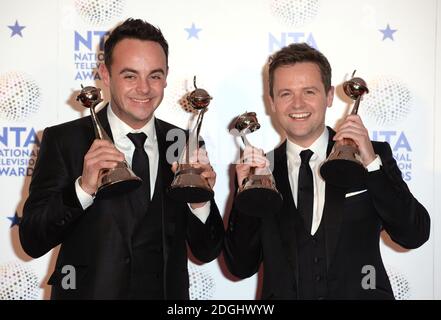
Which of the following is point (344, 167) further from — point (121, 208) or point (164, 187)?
point (121, 208)

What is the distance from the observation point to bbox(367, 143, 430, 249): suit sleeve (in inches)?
83.9

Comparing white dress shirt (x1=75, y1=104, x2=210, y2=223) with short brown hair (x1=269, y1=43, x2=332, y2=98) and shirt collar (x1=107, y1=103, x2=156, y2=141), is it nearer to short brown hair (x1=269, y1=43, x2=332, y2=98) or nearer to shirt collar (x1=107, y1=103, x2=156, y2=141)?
shirt collar (x1=107, y1=103, x2=156, y2=141)

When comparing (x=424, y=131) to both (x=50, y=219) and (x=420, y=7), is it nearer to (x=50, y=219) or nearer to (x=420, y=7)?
(x=420, y=7)

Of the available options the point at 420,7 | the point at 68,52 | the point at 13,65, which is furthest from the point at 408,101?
the point at 13,65

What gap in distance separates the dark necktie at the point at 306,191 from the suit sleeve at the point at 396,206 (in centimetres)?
24

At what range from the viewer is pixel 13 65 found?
10.0 ft

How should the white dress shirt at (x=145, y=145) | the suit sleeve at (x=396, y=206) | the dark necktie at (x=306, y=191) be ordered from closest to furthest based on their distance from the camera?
1. the suit sleeve at (x=396, y=206)
2. the dark necktie at (x=306, y=191)
3. the white dress shirt at (x=145, y=145)

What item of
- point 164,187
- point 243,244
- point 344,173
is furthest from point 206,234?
point 344,173

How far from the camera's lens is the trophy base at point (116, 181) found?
6.61 feet

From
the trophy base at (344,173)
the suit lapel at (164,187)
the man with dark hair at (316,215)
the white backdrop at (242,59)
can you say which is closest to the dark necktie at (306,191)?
the man with dark hair at (316,215)

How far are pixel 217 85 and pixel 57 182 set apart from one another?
1.15 metres

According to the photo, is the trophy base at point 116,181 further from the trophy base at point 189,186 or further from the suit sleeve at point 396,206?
the suit sleeve at point 396,206

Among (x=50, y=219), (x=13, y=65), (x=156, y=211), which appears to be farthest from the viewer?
(x=13, y=65)

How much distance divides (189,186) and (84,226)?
475 mm
